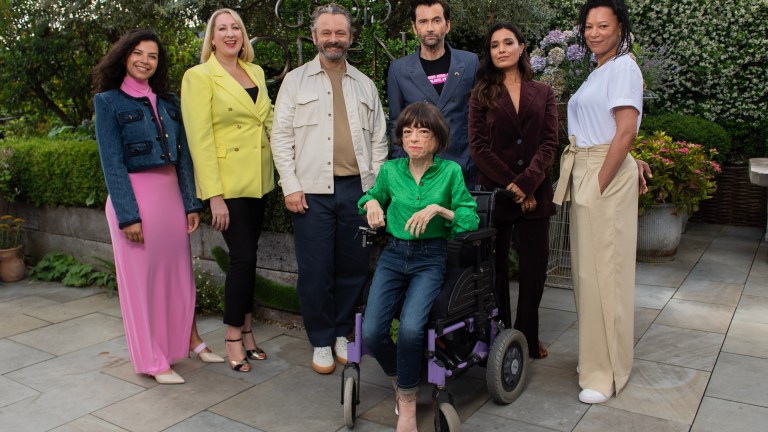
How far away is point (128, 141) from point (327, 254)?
120 centimetres

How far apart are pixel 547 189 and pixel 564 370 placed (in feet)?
3.25

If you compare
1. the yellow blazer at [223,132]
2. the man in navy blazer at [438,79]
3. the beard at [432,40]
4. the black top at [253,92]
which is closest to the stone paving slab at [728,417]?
the man in navy blazer at [438,79]

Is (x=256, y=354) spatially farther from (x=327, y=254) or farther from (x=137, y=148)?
(x=137, y=148)

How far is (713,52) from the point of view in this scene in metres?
7.60

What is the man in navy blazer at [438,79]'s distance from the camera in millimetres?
3455

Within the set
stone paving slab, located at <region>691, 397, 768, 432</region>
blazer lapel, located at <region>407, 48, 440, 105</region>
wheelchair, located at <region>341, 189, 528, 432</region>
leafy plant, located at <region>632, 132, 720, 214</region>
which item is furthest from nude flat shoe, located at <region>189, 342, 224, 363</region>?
leafy plant, located at <region>632, 132, 720, 214</region>

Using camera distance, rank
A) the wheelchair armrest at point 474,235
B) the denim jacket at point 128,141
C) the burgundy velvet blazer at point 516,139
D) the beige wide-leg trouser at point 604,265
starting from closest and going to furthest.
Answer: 1. the wheelchair armrest at point 474,235
2. the beige wide-leg trouser at point 604,265
3. the denim jacket at point 128,141
4. the burgundy velvet blazer at point 516,139

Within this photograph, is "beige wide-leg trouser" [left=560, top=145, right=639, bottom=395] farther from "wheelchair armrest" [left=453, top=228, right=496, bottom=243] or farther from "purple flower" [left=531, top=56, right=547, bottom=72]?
"purple flower" [left=531, top=56, right=547, bottom=72]

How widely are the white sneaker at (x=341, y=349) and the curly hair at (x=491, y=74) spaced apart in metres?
1.56

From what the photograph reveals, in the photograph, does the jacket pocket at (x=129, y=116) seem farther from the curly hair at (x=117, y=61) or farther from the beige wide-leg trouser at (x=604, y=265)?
the beige wide-leg trouser at (x=604, y=265)

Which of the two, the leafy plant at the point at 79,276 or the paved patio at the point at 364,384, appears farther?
the leafy plant at the point at 79,276

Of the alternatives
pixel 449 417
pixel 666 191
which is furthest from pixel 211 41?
pixel 666 191

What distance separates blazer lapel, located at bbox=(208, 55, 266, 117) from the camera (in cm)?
346

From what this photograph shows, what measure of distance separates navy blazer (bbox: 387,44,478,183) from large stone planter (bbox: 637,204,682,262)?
9.52ft
